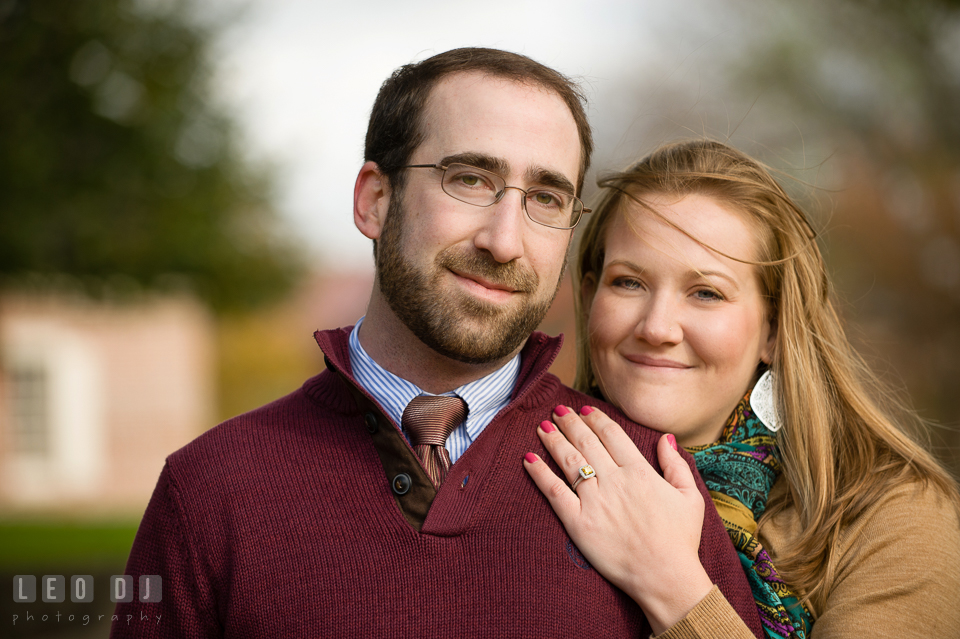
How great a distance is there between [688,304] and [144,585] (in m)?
1.94

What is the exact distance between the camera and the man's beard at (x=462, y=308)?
2.46 m

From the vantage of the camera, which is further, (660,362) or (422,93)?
(660,362)

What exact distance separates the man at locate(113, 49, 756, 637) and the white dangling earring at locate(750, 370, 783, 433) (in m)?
0.56

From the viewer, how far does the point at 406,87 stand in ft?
9.12

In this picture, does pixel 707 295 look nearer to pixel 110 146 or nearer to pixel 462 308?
pixel 462 308

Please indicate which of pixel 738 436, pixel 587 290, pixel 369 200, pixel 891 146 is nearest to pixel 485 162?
pixel 369 200

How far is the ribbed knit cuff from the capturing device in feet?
7.29

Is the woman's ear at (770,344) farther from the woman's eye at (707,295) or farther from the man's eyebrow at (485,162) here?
the man's eyebrow at (485,162)

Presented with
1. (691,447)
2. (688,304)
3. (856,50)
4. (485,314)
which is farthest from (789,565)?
(856,50)

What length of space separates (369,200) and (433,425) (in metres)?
0.85

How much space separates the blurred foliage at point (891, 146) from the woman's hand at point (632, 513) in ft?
36.5

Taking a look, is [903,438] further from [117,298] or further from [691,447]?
[117,298]

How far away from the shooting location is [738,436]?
3.00 meters

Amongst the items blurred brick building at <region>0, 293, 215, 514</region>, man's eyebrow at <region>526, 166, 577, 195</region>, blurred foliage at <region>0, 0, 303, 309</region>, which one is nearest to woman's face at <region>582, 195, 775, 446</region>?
man's eyebrow at <region>526, 166, 577, 195</region>
